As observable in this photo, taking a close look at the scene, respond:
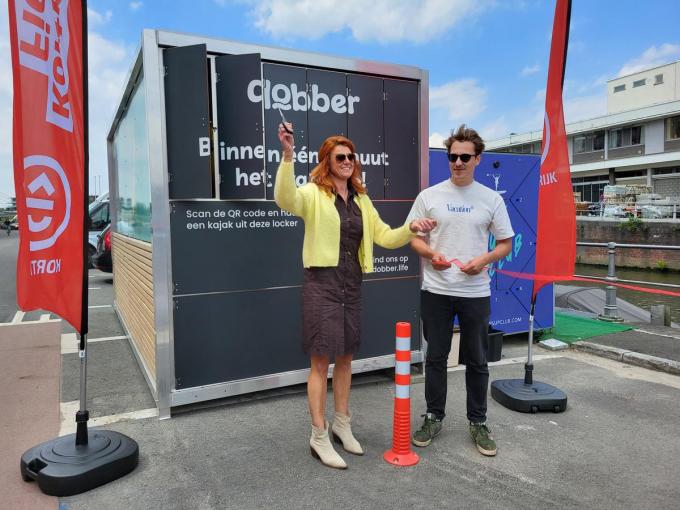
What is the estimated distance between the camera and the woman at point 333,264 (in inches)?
125

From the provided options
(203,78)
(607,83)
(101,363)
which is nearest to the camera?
(203,78)

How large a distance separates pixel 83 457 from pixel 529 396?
10.6 feet

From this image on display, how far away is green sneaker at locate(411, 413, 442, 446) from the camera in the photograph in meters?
3.50

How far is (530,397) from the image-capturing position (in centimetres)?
414

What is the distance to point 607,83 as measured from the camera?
54.6 meters

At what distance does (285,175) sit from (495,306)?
4.00 m

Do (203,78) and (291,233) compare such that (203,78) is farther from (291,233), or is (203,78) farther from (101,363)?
(101,363)

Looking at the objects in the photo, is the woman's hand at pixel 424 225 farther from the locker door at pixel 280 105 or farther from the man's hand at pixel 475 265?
the locker door at pixel 280 105

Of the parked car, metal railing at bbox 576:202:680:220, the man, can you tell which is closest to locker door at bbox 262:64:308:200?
the man

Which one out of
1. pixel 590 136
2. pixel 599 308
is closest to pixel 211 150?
pixel 599 308

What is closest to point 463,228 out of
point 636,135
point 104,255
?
point 104,255

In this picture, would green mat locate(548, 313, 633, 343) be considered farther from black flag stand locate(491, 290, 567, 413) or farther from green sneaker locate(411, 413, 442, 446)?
green sneaker locate(411, 413, 442, 446)

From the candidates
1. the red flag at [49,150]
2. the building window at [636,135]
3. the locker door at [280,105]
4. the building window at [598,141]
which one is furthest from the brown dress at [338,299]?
the building window at [598,141]

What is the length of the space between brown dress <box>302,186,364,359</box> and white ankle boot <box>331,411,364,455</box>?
0.49 meters
